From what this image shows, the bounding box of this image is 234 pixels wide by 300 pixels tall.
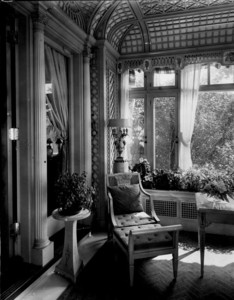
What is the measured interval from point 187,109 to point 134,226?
2.11 m

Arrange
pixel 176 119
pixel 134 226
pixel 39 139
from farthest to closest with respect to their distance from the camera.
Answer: pixel 176 119 → pixel 134 226 → pixel 39 139

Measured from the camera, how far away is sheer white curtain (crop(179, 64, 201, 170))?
12.5 feet

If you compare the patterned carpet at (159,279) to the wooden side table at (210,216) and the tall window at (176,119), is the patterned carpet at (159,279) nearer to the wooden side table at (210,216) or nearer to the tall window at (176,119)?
the wooden side table at (210,216)

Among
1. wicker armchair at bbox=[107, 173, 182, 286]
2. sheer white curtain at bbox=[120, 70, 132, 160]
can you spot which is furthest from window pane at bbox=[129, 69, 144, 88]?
wicker armchair at bbox=[107, 173, 182, 286]

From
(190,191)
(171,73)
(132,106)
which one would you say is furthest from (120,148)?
(171,73)

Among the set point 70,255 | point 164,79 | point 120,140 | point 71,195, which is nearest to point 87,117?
point 120,140

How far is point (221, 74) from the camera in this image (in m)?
3.82

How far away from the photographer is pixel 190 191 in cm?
357

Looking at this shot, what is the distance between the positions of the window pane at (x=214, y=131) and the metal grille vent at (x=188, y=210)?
2.44 feet

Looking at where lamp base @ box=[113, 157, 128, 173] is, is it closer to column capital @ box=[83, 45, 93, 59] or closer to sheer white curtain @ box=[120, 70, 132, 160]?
sheer white curtain @ box=[120, 70, 132, 160]

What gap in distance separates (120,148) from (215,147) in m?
1.52

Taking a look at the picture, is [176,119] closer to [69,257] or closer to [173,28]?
[173,28]

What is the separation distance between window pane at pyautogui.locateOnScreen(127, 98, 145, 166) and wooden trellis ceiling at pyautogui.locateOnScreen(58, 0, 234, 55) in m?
0.88

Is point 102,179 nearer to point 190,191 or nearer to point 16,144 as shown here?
point 190,191
